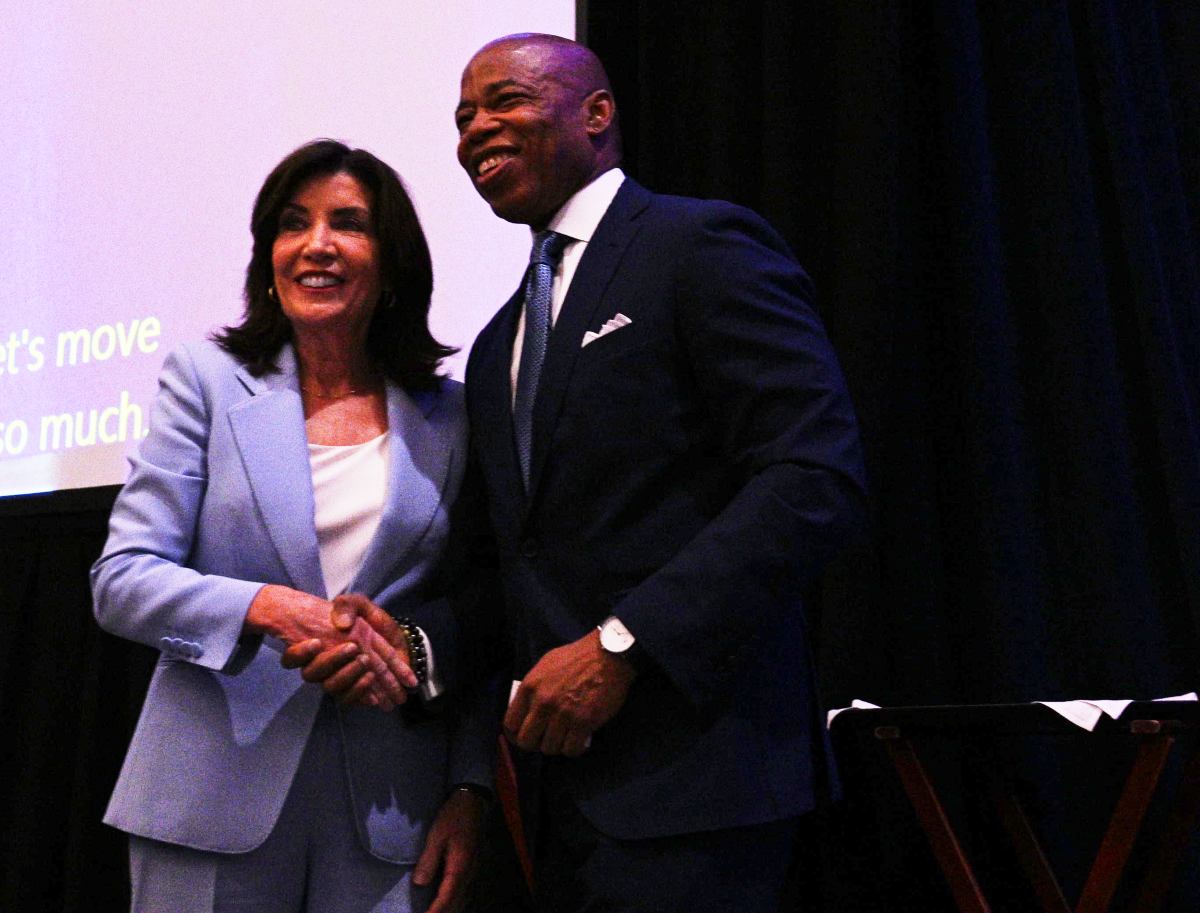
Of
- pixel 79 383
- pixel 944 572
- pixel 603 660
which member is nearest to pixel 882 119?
pixel 944 572

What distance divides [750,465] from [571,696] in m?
0.31

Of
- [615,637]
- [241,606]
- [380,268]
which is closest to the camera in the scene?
[615,637]

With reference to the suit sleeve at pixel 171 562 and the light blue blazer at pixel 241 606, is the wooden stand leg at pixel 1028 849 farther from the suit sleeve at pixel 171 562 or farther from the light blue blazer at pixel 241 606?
the suit sleeve at pixel 171 562

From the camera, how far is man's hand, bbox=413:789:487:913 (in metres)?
1.58

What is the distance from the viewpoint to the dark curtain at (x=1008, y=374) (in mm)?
2416

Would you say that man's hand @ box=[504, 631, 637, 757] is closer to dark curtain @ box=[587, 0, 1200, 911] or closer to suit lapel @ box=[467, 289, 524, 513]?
suit lapel @ box=[467, 289, 524, 513]

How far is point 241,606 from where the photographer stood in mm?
1502

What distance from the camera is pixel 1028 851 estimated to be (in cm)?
214

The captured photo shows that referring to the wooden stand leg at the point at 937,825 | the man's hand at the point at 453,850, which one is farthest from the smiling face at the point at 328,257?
the wooden stand leg at the point at 937,825

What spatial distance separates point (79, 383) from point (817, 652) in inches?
82.9

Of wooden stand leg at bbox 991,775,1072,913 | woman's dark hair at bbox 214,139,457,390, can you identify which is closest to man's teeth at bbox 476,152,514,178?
woman's dark hair at bbox 214,139,457,390

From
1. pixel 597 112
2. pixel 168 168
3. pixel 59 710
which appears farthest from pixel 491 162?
pixel 59 710

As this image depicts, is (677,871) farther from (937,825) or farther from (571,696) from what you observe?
Answer: (937,825)

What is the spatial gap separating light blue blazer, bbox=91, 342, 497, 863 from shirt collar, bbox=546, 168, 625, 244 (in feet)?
1.20
